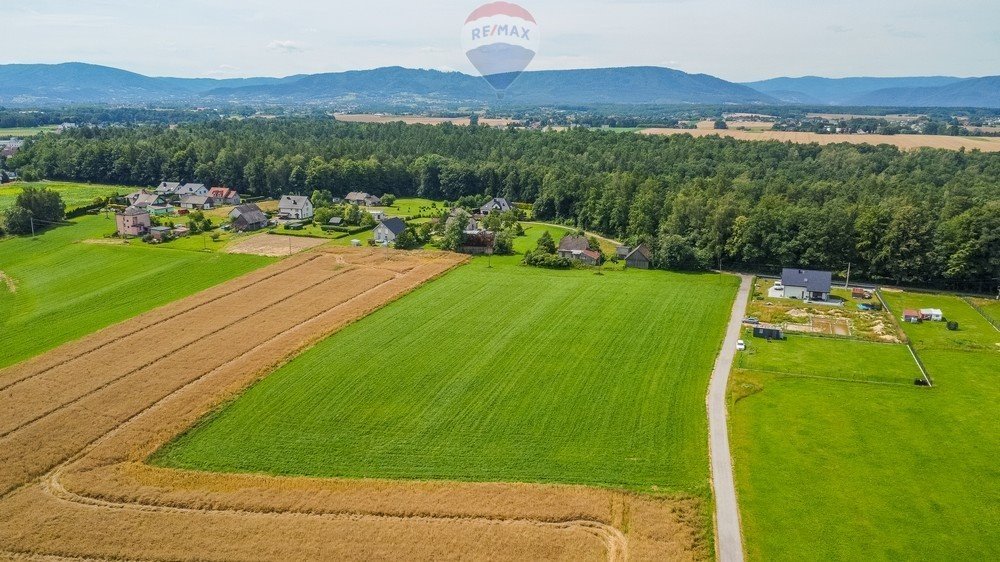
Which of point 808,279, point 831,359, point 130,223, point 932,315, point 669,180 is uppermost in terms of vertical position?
Result: point 669,180

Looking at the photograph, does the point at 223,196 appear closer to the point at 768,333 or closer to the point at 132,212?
the point at 132,212

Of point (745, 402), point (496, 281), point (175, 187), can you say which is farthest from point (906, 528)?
point (175, 187)

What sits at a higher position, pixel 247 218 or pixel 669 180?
pixel 669 180

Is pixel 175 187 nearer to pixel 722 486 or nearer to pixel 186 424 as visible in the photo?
pixel 186 424

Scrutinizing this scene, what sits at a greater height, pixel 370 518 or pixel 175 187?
pixel 175 187

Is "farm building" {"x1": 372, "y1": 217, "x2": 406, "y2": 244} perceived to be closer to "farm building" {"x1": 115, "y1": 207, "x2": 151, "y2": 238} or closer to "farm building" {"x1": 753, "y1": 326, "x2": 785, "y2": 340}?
"farm building" {"x1": 115, "y1": 207, "x2": 151, "y2": 238}

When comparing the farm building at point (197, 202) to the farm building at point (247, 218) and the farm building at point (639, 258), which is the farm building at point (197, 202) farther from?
the farm building at point (639, 258)

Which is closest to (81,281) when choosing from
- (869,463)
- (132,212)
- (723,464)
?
(132,212)
